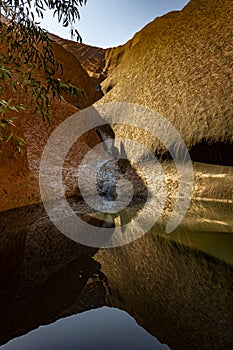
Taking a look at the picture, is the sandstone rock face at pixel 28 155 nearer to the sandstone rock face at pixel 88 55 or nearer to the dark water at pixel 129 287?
the dark water at pixel 129 287

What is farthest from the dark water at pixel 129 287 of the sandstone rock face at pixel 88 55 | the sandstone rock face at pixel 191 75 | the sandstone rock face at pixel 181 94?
the sandstone rock face at pixel 88 55

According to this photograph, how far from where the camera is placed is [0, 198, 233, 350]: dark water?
2.46 meters

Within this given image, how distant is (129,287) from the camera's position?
131 inches

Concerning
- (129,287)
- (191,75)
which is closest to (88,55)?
(191,75)

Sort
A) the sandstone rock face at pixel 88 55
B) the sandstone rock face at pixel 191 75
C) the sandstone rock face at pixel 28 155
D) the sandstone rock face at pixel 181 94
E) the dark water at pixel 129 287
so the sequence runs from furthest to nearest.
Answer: the sandstone rock face at pixel 88 55, the sandstone rock face at pixel 191 75, the sandstone rock face at pixel 181 94, the sandstone rock face at pixel 28 155, the dark water at pixel 129 287


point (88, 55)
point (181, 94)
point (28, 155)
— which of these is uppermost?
point (88, 55)

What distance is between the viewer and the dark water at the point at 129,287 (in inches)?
96.7

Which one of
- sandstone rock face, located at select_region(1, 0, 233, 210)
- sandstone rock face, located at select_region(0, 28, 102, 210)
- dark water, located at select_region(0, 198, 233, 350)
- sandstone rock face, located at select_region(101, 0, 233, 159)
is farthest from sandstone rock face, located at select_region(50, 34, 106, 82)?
dark water, located at select_region(0, 198, 233, 350)

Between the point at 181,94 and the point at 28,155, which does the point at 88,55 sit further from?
the point at 28,155

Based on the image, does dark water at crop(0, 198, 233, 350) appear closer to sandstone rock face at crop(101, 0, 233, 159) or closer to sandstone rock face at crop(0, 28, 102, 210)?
sandstone rock face at crop(0, 28, 102, 210)

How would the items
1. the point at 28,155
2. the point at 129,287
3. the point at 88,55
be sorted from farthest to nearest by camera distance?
the point at 88,55, the point at 28,155, the point at 129,287

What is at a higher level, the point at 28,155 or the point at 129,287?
the point at 28,155

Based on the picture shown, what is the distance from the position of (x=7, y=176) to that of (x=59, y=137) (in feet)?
10.9

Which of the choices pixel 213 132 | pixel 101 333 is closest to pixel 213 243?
pixel 101 333
